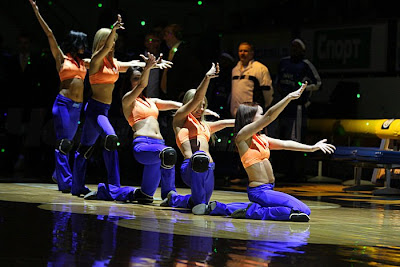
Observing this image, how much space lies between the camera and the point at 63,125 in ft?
28.4

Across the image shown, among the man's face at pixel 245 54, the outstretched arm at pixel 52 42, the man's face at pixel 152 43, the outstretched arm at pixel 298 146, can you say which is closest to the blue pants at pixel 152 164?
the outstretched arm at pixel 298 146

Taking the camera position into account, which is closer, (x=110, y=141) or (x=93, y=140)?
(x=110, y=141)

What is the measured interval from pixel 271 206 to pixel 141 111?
1.74m

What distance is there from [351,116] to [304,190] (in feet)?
8.53

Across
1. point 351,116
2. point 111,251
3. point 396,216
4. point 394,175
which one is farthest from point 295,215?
point 351,116

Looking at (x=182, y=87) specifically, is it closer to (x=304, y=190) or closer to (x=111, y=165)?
(x=304, y=190)

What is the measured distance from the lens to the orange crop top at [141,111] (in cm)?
753

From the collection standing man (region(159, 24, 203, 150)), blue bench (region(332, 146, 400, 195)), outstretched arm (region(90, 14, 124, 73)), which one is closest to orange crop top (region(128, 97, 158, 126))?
outstretched arm (region(90, 14, 124, 73))

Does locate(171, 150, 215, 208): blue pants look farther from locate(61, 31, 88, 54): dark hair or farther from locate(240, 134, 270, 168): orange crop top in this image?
locate(61, 31, 88, 54): dark hair

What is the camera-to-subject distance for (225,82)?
37.8ft

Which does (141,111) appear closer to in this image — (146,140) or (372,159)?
(146,140)

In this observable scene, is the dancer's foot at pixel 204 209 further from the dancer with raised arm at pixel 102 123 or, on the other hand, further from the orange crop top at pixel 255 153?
the dancer with raised arm at pixel 102 123

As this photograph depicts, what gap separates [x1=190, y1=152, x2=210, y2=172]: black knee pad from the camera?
6617mm

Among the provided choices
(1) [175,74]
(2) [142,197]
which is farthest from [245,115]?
(1) [175,74]
